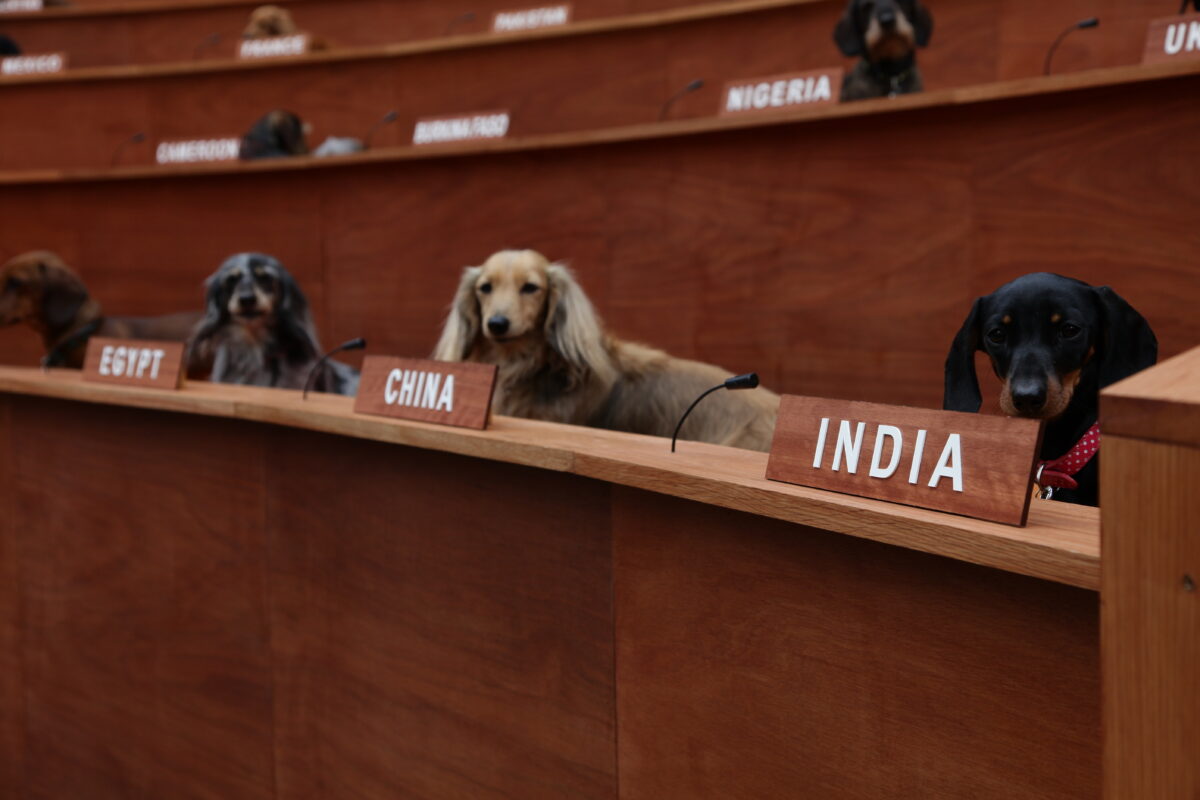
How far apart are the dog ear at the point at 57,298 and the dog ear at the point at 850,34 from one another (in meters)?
2.32

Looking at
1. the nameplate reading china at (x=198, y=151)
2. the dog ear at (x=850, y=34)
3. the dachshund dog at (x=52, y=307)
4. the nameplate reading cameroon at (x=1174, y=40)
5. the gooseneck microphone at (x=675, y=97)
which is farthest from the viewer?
the nameplate reading china at (x=198, y=151)

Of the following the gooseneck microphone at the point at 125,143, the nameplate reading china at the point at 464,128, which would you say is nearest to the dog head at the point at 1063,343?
the nameplate reading china at the point at 464,128

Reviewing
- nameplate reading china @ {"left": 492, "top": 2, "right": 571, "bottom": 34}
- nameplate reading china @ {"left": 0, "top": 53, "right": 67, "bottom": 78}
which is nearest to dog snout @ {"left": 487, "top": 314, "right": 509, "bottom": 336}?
nameplate reading china @ {"left": 492, "top": 2, "right": 571, "bottom": 34}

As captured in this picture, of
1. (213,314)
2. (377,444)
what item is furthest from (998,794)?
(213,314)

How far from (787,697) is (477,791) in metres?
0.58

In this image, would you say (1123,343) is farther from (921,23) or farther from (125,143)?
(125,143)

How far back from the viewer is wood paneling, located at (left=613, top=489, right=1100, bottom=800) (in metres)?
0.78

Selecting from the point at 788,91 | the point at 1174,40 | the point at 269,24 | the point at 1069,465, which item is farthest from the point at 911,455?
the point at 269,24

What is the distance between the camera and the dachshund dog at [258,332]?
2.70 m

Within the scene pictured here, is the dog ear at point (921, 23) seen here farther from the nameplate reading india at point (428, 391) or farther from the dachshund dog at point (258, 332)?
the nameplate reading india at point (428, 391)

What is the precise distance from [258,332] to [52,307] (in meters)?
0.82

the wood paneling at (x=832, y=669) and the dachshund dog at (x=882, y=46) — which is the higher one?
the dachshund dog at (x=882, y=46)

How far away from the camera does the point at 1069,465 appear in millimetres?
1097

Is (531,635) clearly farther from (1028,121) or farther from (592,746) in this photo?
(1028,121)
